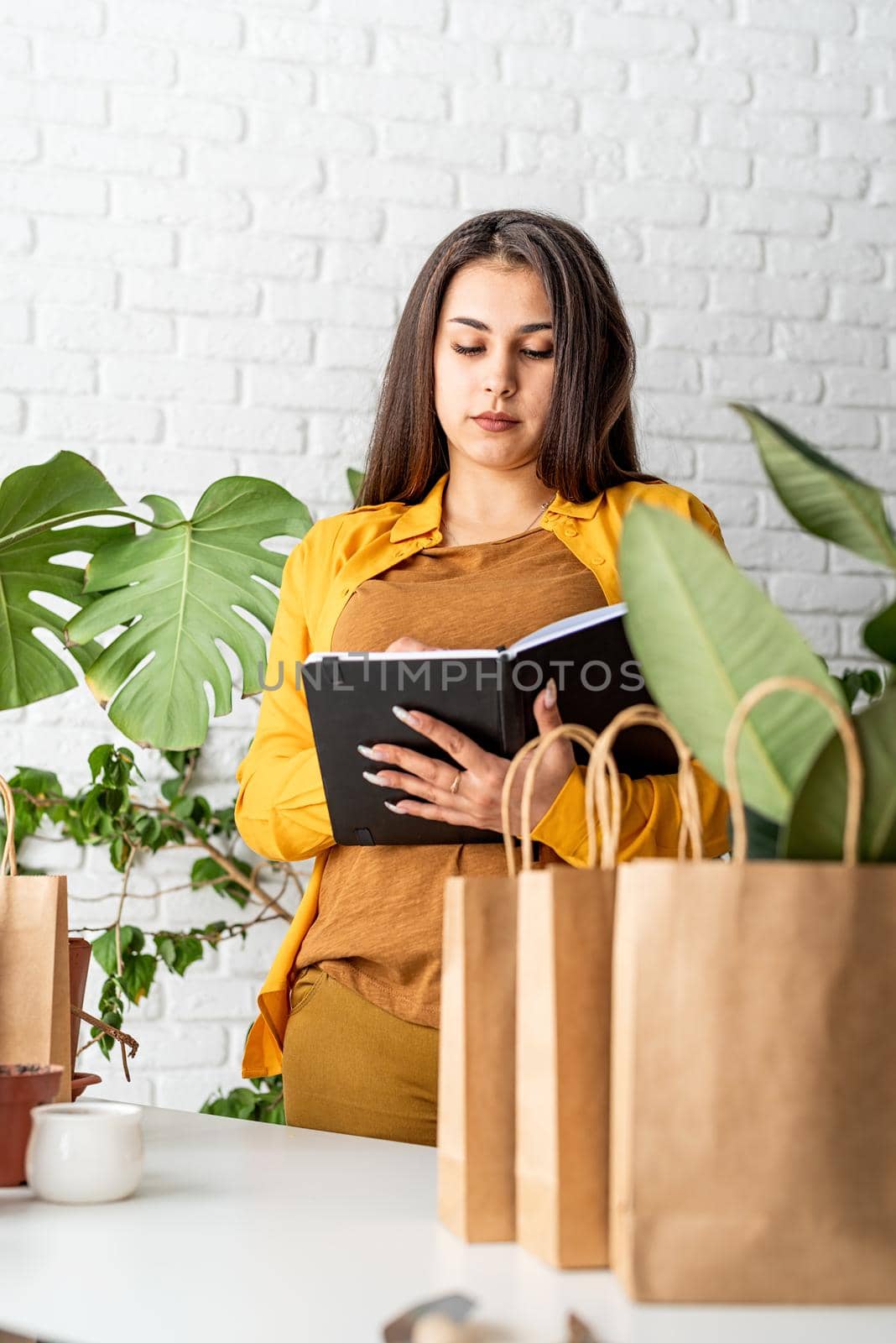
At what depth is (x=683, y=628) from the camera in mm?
667

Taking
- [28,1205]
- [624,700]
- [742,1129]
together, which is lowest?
[28,1205]

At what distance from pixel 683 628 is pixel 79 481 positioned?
1083 millimetres

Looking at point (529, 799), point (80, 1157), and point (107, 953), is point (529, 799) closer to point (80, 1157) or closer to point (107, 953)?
point (80, 1157)

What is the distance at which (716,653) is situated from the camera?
662 mm

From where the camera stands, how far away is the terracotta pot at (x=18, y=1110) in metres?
0.83

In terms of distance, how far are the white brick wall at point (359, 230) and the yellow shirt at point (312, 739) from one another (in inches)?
29.1

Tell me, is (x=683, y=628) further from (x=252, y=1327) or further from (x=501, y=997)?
(x=252, y=1327)

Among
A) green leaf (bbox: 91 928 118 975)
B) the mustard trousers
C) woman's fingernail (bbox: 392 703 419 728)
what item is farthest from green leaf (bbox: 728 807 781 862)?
green leaf (bbox: 91 928 118 975)

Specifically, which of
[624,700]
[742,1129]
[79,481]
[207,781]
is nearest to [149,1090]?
[207,781]

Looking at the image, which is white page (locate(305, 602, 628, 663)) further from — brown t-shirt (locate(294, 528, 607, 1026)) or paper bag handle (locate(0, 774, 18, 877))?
paper bag handle (locate(0, 774, 18, 877))

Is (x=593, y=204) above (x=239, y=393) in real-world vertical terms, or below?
above

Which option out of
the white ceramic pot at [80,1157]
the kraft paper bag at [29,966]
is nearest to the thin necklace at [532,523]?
the kraft paper bag at [29,966]

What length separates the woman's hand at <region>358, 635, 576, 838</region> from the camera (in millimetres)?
1193

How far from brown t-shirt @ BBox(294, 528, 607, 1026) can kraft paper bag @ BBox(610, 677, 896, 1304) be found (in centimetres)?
65
